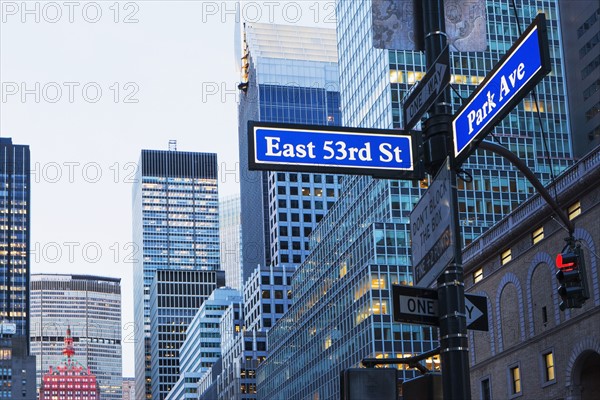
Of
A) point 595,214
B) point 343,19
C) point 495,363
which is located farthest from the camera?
point 343,19

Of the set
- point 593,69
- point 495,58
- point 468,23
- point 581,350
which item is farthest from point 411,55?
point 468,23

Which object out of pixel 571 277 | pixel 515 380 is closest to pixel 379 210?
pixel 515 380

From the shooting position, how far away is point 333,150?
439 inches

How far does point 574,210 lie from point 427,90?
1989 inches

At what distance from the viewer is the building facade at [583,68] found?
12912 cm

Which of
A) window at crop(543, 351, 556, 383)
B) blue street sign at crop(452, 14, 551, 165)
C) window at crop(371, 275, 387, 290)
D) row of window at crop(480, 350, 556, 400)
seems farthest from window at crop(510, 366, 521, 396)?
blue street sign at crop(452, 14, 551, 165)

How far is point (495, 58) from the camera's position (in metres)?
132

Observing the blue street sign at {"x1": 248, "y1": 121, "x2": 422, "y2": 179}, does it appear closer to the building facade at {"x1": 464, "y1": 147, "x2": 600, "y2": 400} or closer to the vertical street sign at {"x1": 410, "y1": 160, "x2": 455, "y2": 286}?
the vertical street sign at {"x1": 410, "y1": 160, "x2": 455, "y2": 286}

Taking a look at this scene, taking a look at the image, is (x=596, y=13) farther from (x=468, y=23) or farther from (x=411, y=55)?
(x=468, y=23)

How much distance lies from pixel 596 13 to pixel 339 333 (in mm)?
48705

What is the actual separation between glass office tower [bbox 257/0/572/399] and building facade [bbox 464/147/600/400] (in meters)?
40.8

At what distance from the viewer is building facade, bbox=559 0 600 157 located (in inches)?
5084

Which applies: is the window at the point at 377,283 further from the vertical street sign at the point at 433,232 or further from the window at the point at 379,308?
the vertical street sign at the point at 433,232

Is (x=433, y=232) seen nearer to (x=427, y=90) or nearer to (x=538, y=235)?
(x=427, y=90)
